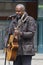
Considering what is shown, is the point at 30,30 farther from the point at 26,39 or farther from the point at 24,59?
the point at 24,59

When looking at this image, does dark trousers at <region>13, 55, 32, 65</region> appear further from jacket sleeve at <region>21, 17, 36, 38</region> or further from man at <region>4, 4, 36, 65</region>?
jacket sleeve at <region>21, 17, 36, 38</region>

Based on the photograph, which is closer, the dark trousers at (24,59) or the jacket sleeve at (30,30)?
the jacket sleeve at (30,30)

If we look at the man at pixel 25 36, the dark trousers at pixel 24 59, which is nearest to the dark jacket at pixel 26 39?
the man at pixel 25 36

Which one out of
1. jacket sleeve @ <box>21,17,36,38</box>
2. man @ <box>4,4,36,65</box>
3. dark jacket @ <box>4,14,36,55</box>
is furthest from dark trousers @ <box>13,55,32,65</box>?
jacket sleeve @ <box>21,17,36,38</box>

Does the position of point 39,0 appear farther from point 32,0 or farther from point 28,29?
point 28,29

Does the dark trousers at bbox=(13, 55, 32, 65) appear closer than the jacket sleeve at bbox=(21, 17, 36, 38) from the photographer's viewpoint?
No

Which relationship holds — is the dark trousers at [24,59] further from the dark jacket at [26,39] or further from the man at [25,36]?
the dark jacket at [26,39]

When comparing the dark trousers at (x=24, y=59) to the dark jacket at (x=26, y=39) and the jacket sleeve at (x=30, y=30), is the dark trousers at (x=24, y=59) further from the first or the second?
the jacket sleeve at (x=30, y=30)

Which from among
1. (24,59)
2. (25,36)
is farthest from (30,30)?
(24,59)

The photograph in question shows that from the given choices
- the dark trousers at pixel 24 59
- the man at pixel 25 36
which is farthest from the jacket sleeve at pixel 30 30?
the dark trousers at pixel 24 59

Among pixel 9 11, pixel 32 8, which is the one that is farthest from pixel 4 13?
pixel 32 8

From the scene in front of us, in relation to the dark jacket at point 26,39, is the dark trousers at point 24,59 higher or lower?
lower

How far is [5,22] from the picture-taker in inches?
444

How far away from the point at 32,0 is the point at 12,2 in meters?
0.74
